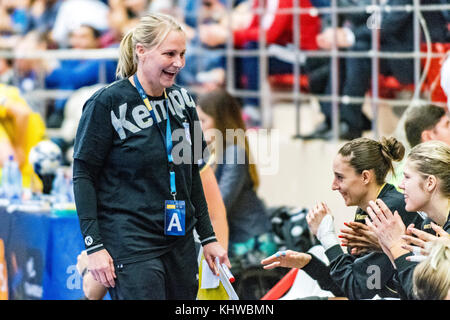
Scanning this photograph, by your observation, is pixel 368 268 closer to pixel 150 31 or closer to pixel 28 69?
pixel 150 31

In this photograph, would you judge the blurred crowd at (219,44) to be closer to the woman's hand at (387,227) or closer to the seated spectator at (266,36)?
the seated spectator at (266,36)

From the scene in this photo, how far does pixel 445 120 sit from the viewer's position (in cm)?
523

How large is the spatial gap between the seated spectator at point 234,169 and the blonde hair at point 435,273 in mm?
2285

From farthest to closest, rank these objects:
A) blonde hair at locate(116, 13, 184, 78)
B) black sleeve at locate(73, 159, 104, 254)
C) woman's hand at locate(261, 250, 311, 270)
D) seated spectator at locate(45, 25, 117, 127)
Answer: seated spectator at locate(45, 25, 117, 127)
woman's hand at locate(261, 250, 311, 270)
blonde hair at locate(116, 13, 184, 78)
black sleeve at locate(73, 159, 104, 254)

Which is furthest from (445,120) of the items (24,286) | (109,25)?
(109,25)

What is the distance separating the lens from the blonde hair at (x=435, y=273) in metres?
3.90

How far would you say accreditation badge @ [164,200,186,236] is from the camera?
4129 mm

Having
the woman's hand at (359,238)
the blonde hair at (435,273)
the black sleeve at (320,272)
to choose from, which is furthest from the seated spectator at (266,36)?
the blonde hair at (435,273)

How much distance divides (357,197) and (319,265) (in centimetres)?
43

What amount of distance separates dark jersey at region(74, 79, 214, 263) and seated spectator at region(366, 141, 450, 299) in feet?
2.97

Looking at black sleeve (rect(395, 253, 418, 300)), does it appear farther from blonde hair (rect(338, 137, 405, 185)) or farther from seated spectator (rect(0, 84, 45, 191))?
seated spectator (rect(0, 84, 45, 191))

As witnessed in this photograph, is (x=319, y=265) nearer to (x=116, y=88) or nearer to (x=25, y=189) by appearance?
(x=116, y=88)

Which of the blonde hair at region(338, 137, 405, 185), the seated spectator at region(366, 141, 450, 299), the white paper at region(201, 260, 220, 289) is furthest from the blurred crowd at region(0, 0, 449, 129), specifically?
the white paper at region(201, 260, 220, 289)

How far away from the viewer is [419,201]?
4145 mm
